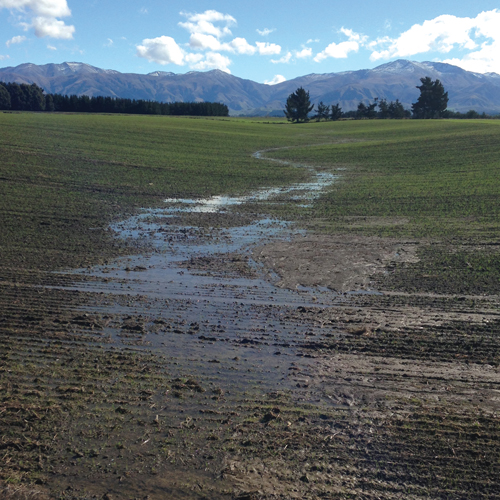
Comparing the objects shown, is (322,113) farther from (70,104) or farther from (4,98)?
(4,98)

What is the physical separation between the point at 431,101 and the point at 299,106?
1065 inches

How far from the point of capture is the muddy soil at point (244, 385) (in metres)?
5.74

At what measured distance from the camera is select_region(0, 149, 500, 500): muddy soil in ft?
18.8

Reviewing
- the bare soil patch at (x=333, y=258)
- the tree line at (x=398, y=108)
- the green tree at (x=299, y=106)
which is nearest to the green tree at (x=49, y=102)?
the green tree at (x=299, y=106)

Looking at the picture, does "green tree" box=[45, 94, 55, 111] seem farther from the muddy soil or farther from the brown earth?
the brown earth

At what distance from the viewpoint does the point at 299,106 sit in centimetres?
10375

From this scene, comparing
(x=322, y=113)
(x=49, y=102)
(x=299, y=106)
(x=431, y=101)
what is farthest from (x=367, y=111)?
(x=49, y=102)

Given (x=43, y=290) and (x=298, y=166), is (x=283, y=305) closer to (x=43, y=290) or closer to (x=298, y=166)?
(x=43, y=290)

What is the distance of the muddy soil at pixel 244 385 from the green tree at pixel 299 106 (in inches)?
3773

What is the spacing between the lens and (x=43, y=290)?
37.2ft

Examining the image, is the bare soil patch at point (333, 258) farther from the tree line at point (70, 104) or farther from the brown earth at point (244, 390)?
the tree line at point (70, 104)

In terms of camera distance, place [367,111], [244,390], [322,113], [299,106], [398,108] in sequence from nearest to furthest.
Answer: [244,390], [398,108], [367,111], [299,106], [322,113]

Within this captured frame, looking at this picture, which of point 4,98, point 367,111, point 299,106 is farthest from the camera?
point 4,98

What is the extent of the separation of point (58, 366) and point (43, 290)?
12.7ft
